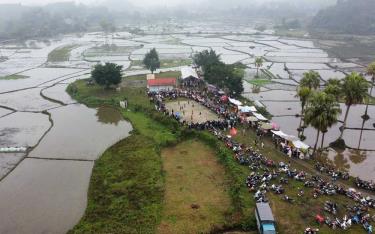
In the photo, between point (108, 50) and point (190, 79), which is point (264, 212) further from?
point (108, 50)

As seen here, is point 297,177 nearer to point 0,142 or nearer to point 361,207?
point 361,207

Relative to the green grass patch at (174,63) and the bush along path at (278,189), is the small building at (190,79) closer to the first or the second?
the bush along path at (278,189)

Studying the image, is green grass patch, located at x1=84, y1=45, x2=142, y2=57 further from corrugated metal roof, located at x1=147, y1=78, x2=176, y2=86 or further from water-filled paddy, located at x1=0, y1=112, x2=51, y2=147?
water-filled paddy, located at x1=0, y1=112, x2=51, y2=147

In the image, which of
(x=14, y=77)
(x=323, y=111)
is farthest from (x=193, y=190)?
(x=14, y=77)

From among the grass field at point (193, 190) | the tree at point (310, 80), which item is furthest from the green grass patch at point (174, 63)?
the grass field at point (193, 190)

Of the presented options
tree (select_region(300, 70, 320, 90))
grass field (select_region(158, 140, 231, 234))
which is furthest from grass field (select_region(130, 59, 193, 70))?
grass field (select_region(158, 140, 231, 234))

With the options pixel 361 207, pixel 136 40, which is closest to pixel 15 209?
pixel 361 207
